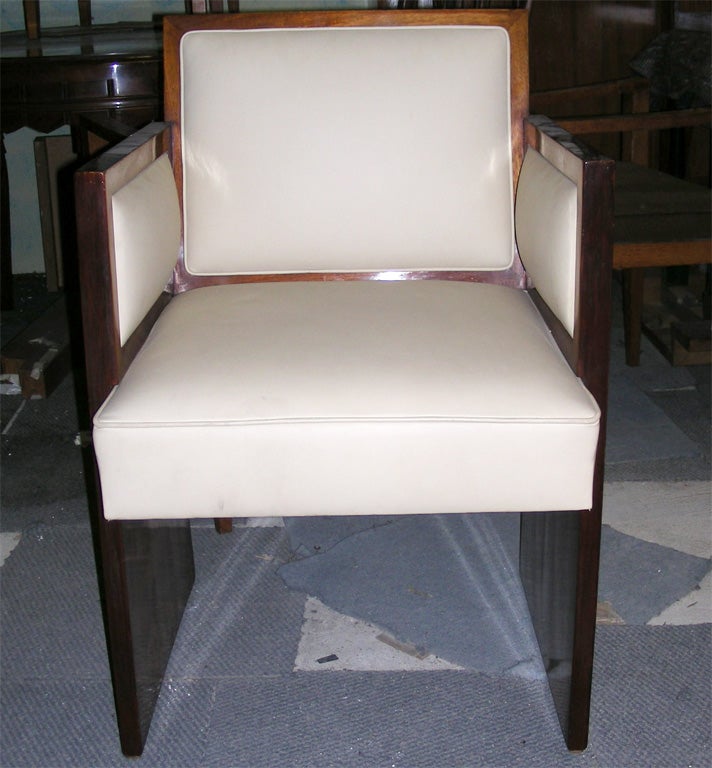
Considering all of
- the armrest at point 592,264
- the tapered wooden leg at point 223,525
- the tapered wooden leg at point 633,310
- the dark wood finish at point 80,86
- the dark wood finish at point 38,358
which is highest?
the dark wood finish at point 80,86

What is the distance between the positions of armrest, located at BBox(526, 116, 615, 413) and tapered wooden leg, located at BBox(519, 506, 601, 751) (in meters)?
0.16

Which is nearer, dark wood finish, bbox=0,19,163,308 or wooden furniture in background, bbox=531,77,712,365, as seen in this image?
wooden furniture in background, bbox=531,77,712,365

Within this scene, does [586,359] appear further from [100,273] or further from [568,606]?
[100,273]

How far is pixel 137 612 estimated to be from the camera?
1119mm

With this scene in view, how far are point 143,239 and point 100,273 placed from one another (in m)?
0.12

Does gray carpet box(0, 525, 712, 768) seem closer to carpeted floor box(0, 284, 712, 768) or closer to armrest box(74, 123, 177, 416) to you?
carpeted floor box(0, 284, 712, 768)

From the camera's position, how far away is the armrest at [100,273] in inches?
36.9

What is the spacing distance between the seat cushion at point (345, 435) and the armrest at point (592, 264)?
3 cm

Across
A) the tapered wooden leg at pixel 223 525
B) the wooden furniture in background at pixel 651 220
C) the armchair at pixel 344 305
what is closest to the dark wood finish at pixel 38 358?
the tapered wooden leg at pixel 223 525

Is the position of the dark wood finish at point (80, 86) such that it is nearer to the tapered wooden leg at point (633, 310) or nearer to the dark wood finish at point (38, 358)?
the dark wood finish at point (38, 358)

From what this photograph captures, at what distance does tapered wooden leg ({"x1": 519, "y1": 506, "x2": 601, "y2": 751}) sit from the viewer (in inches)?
41.3

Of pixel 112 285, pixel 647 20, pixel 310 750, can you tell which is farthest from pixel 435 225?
pixel 647 20

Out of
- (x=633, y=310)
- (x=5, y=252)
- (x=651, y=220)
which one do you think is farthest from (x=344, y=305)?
(x=5, y=252)

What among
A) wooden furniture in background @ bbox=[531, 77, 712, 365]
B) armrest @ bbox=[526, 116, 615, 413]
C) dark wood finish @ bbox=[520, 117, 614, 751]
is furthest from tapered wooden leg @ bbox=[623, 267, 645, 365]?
armrest @ bbox=[526, 116, 615, 413]
